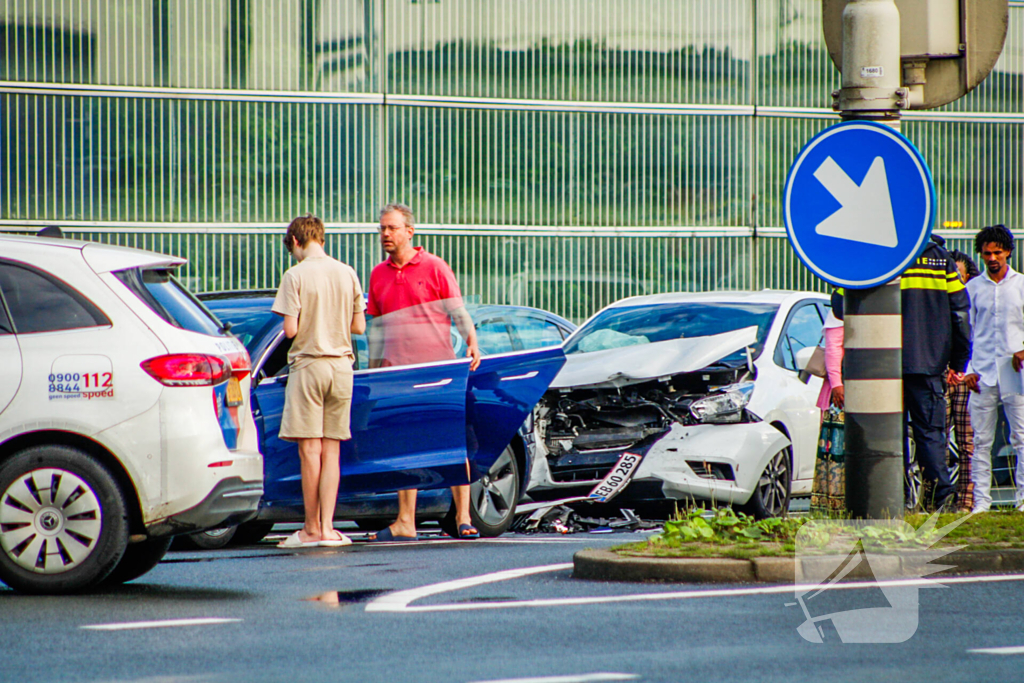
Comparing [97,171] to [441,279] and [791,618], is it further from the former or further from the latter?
[791,618]

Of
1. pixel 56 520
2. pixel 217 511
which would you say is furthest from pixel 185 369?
pixel 56 520

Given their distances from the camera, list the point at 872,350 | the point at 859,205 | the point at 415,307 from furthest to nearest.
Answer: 1. the point at 415,307
2. the point at 872,350
3. the point at 859,205

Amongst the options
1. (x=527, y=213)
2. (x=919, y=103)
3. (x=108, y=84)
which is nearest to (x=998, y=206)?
(x=527, y=213)

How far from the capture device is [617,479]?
1039cm

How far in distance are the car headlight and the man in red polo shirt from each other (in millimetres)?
1796

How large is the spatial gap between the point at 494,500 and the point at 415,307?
4.47 feet

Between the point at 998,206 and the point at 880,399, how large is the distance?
662 inches

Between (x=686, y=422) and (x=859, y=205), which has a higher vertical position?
(x=859, y=205)

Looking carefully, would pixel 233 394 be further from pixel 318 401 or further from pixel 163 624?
pixel 318 401

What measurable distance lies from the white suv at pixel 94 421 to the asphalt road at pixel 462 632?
0.89 ft

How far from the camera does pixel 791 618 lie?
19.9 ft

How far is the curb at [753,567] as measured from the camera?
7055 millimetres

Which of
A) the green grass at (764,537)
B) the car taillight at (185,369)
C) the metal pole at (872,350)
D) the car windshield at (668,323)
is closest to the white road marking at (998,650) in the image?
the green grass at (764,537)

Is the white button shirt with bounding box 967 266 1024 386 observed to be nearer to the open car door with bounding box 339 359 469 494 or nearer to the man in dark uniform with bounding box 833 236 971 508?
the man in dark uniform with bounding box 833 236 971 508
